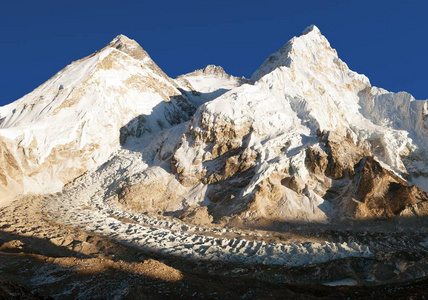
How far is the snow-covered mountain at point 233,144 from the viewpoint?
2203 centimetres

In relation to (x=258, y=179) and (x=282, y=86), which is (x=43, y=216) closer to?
(x=258, y=179)

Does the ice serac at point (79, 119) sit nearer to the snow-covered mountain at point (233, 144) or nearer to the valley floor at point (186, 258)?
the snow-covered mountain at point (233, 144)

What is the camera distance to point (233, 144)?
88.6ft

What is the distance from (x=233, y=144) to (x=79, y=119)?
17.7m

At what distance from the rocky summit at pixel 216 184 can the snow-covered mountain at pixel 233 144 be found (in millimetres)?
130

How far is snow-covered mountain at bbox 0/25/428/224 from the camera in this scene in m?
22.0

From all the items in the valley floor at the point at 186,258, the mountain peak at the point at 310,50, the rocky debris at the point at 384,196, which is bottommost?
the valley floor at the point at 186,258

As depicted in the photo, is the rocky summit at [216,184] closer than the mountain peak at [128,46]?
Yes

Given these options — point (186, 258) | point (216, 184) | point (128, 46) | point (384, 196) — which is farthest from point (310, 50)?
point (186, 258)

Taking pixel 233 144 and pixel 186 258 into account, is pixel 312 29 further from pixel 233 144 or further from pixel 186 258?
pixel 186 258

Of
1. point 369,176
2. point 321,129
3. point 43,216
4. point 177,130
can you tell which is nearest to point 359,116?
point 321,129

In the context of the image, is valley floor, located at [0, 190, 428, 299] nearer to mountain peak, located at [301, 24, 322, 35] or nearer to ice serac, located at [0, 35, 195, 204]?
ice serac, located at [0, 35, 195, 204]

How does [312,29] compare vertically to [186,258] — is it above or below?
above

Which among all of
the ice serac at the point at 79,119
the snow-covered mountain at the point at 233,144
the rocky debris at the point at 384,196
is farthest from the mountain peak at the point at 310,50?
the rocky debris at the point at 384,196
